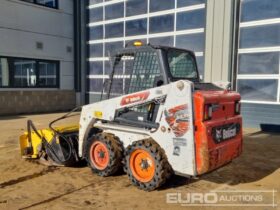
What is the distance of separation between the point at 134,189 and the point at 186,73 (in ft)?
7.39

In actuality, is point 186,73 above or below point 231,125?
above

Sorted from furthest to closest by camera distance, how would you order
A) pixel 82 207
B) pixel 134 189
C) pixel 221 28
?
pixel 221 28 → pixel 134 189 → pixel 82 207

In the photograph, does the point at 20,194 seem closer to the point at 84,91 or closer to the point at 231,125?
the point at 231,125

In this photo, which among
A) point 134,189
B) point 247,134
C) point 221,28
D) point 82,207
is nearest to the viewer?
point 82,207

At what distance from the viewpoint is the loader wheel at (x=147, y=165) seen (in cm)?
442

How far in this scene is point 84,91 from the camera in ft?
58.4

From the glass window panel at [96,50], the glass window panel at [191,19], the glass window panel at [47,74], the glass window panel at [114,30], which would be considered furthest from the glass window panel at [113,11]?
the glass window panel at [47,74]

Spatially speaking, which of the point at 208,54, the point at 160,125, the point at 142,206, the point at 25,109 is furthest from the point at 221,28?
the point at 25,109

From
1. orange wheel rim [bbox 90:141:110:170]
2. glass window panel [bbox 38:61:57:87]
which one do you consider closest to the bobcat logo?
orange wheel rim [bbox 90:141:110:170]

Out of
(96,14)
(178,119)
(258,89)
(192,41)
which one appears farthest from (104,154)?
(96,14)

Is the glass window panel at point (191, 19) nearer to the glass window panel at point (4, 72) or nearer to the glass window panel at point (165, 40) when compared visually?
the glass window panel at point (165, 40)

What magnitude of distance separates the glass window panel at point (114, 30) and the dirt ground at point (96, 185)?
404 inches

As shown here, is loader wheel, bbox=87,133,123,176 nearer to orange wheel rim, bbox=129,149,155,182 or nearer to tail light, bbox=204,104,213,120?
orange wheel rim, bbox=129,149,155,182

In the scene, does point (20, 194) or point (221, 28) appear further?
point (221, 28)
